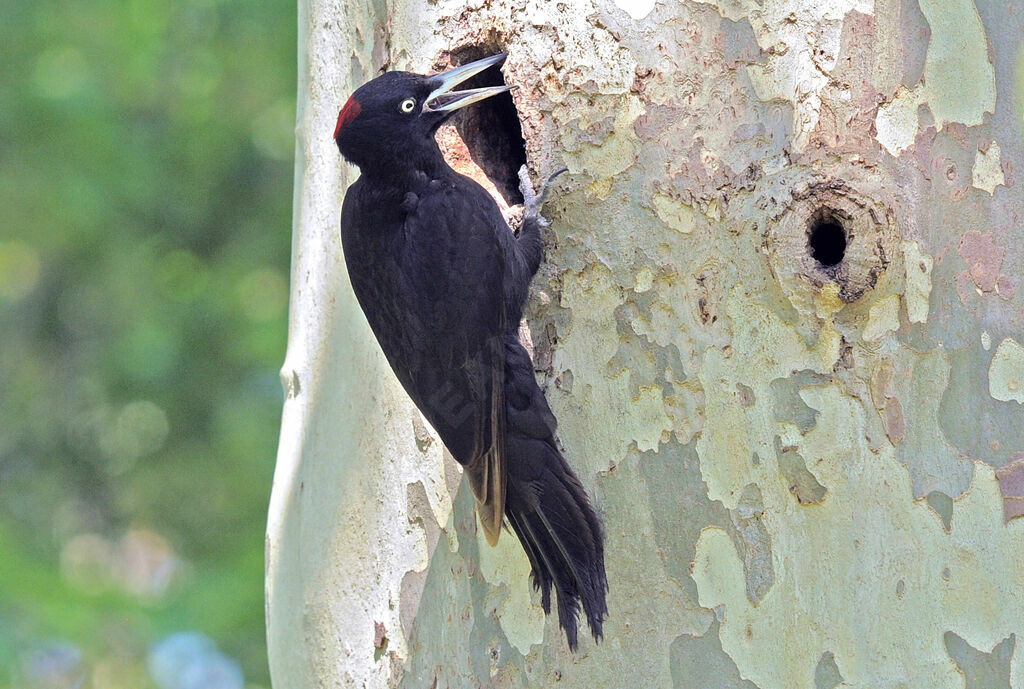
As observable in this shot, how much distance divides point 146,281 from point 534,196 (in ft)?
12.6

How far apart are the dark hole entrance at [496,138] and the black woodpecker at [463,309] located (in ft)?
0.71

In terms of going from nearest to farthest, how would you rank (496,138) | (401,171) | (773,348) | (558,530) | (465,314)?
(773,348) → (558,530) → (465,314) → (401,171) → (496,138)

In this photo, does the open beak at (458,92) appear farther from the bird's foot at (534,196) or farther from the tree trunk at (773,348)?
the bird's foot at (534,196)

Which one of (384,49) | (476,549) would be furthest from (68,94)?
(476,549)

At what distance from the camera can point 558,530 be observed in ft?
7.27

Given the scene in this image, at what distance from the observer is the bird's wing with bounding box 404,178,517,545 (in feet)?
7.70

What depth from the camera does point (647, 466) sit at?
212 centimetres

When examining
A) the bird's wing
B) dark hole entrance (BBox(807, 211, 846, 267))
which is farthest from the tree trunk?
the bird's wing

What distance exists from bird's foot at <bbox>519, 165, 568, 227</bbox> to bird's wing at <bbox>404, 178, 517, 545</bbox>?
0.44 feet

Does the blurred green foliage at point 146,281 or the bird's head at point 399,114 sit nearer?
the bird's head at point 399,114

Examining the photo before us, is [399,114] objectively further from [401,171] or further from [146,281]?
[146,281]

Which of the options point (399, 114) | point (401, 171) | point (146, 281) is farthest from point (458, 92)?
point (146, 281)

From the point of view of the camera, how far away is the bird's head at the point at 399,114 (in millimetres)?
2613

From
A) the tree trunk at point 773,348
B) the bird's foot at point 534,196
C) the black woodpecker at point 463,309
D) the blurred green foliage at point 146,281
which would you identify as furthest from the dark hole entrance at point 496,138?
the blurred green foliage at point 146,281
